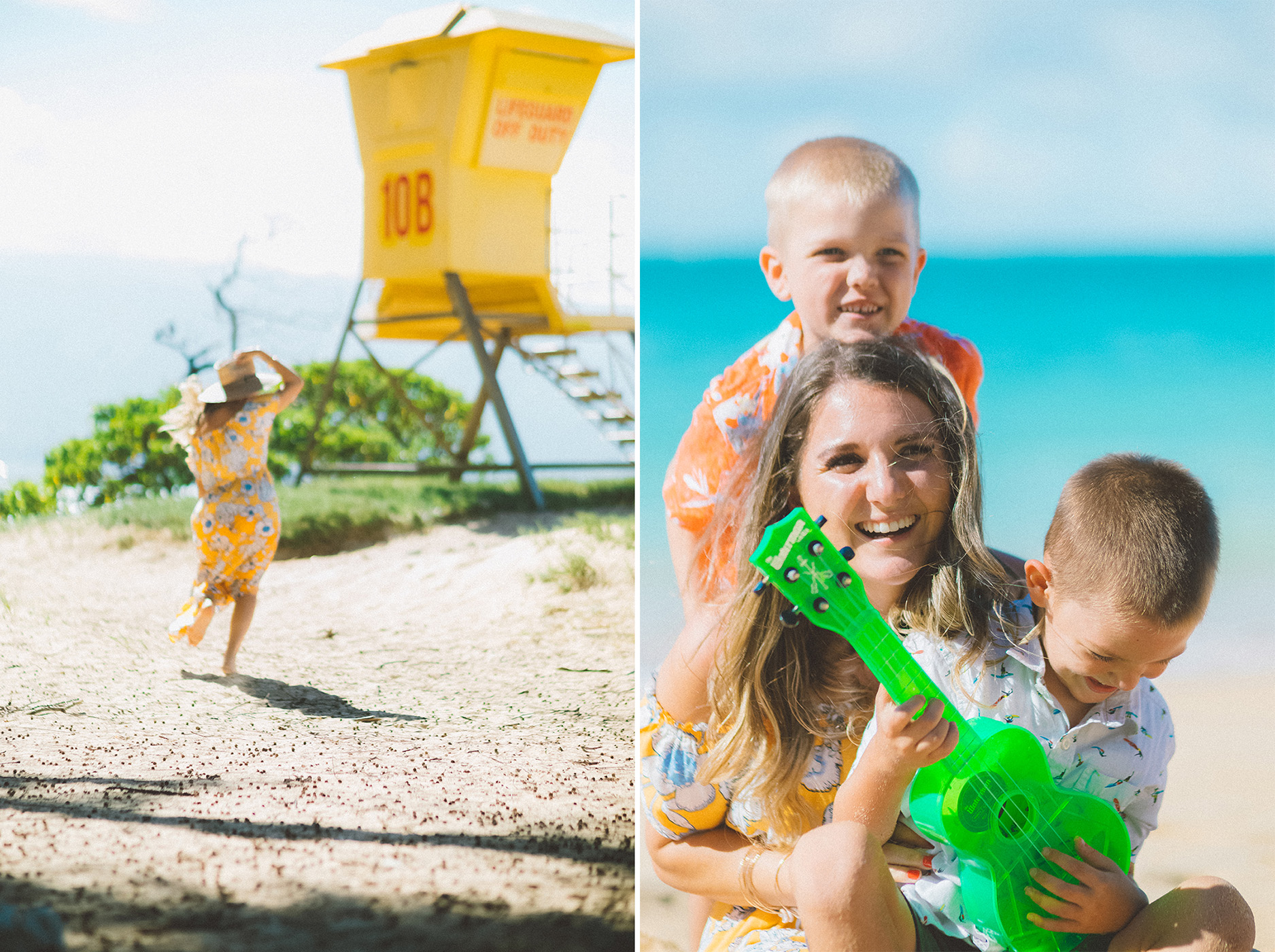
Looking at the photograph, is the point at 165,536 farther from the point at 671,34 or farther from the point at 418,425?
the point at 671,34

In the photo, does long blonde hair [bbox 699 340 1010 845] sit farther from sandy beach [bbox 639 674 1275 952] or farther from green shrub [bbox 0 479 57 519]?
green shrub [bbox 0 479 57 519]

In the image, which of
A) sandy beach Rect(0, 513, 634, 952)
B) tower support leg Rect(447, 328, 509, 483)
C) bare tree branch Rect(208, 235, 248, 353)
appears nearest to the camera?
sandy beach Rect(0, 513, 634, 952)

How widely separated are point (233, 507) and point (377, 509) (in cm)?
341

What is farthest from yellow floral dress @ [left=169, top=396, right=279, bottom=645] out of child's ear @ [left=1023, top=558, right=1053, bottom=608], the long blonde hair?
child's ear @ [left=1023, top=558, right=1053, bottom=608]

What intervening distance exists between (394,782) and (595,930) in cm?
117

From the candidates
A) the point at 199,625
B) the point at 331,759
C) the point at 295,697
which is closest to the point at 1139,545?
the point at 331,759

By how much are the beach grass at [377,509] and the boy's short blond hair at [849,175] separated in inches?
183

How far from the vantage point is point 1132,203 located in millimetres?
2127

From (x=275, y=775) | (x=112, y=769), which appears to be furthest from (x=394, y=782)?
(x=112, y=769)

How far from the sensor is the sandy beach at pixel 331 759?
2.54 m

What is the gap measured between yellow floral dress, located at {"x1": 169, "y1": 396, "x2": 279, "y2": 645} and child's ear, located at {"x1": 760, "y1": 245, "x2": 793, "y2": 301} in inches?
116

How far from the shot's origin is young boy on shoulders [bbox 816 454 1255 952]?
176 centimetres

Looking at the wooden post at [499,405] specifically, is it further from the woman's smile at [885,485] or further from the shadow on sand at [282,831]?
the woman's smile at [885,485]

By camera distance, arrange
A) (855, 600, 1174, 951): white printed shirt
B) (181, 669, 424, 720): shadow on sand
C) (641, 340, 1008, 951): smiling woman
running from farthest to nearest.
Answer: (181, 669, 424, 720): shadow on sand < (641, 340, 1008, 951): smiling woman < (855, 600, 1174, 951): white printed shirt
